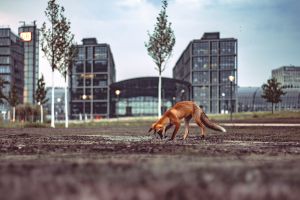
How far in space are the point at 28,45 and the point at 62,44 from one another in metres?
132

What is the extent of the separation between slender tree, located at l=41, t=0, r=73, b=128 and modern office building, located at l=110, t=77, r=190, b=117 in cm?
10159

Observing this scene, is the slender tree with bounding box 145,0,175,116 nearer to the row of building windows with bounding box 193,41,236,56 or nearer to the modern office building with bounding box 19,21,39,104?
the row of building windows with bounding box 193,41,236,56

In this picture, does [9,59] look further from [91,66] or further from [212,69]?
[212,69]

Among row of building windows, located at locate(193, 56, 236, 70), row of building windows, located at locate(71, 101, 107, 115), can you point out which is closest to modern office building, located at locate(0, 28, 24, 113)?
row of building windows, located at locate(71, 101, 107, 115)

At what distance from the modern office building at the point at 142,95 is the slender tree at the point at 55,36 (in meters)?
102

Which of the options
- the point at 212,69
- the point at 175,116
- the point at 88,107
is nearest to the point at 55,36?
the point at 175,116

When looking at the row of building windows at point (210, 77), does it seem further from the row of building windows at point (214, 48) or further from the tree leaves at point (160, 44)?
the tree leaves at point (160, 44)

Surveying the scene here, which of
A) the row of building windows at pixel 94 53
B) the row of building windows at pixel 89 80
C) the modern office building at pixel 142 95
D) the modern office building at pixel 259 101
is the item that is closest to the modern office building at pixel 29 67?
the row of building windows at pixel 89 80

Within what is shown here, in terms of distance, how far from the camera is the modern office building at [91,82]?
158875 mm

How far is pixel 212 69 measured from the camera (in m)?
167

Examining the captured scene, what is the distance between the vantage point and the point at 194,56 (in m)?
172

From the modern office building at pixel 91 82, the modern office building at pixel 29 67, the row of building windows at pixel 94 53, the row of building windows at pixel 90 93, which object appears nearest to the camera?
the modern office building at pixel 91 82

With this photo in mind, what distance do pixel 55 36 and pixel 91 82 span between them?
380ft

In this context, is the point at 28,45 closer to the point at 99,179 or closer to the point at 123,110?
the point at 123,110
